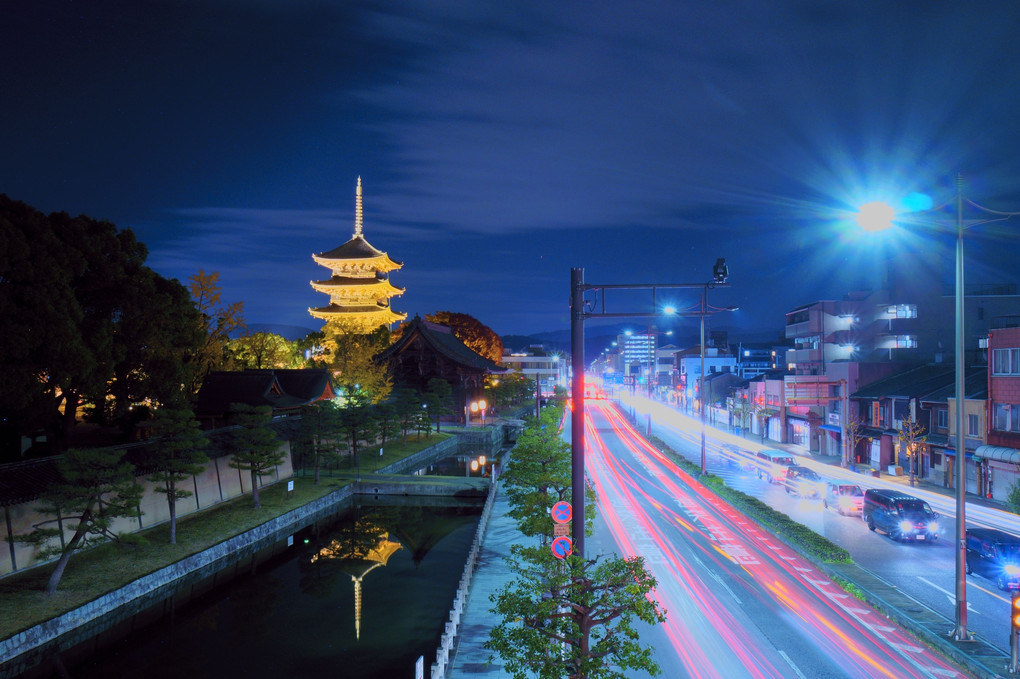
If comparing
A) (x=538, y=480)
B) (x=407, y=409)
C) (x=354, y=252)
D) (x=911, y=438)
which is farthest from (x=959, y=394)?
(x=354, y=252)

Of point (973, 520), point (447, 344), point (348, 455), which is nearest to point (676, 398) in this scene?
point (447, 344)

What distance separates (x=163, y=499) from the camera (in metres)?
29.1

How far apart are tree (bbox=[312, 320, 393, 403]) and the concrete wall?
15.6 metres

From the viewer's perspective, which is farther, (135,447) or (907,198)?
(135,447)

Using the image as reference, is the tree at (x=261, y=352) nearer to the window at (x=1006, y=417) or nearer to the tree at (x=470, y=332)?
the window at (x=1006, y=417)

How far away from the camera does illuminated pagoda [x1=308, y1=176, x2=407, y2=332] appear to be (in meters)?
80.9

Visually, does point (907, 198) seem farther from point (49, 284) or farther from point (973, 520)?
point (49, 284)

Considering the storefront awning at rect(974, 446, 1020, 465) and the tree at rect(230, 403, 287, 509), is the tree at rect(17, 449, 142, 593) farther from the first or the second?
the storefront awning at rect(974, 446, 1020, 465)

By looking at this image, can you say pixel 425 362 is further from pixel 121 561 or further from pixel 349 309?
pixel 121 561

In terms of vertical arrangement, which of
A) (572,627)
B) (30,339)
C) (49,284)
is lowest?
(572,627)

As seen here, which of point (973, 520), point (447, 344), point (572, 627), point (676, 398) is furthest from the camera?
point (676, 398)

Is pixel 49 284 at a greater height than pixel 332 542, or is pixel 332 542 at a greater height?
pixel 49 284

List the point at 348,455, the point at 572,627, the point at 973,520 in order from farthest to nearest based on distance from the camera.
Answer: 1. the point at 348,455
2. the point at 973,520
3. the point at 572,627

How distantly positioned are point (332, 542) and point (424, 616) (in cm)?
1143
